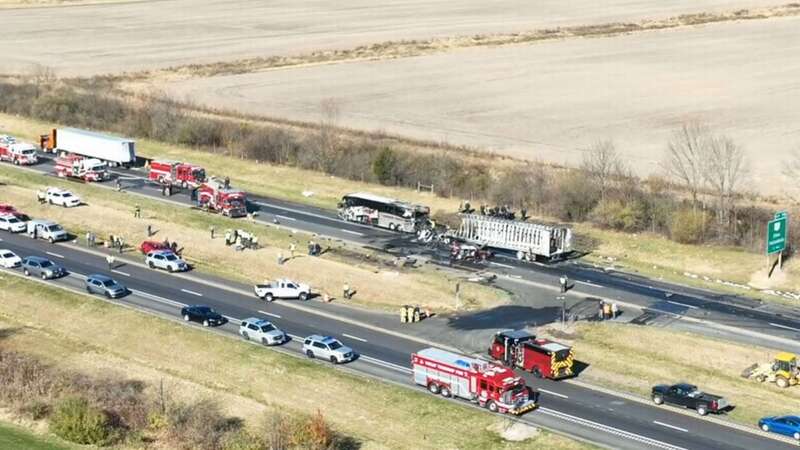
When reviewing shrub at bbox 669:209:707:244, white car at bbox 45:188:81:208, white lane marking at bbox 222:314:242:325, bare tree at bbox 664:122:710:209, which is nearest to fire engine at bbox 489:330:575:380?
white lane marking at bbox 222:314:242:325

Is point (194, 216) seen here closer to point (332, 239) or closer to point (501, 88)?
point (332, 239)

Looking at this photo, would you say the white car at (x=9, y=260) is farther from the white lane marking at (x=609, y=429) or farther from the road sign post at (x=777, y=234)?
the road sign post at (x=777, y=234)

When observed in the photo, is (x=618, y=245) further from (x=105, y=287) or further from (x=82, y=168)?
(x=82, y=168)

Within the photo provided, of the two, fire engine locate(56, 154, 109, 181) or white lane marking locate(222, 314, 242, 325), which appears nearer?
white lane marking locate(222, 314, 242, 325)

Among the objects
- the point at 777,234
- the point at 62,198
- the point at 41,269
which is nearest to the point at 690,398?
the point at 777,234

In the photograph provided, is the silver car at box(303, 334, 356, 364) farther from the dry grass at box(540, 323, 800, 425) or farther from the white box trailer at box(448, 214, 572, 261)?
the white box trailer at box(448, 214, 572, 261)
